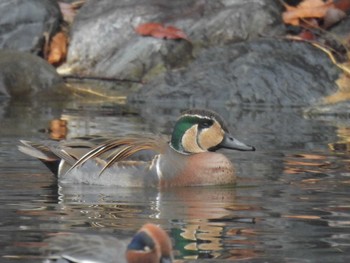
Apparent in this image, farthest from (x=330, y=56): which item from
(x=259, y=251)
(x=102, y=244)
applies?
(x=102, y=244)

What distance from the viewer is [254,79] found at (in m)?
18.8

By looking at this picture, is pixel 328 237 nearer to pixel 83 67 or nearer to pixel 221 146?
pixel 221 146

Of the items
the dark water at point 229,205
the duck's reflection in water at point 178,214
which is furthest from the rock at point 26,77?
the duck's reflection in water at point 178,214

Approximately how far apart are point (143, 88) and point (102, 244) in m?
12.1

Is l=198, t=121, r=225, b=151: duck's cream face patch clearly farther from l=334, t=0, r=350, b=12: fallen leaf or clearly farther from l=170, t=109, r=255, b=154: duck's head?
l=334, t=0, r=350, b=12: fallen leaf

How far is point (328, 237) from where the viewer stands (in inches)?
348

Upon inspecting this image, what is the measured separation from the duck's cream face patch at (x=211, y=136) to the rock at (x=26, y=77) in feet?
25.7

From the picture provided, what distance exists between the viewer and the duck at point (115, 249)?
21.0 ft

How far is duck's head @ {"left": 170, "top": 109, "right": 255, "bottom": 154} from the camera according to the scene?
11820mm

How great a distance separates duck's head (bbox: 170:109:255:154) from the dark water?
37 cm

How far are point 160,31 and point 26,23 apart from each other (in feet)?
7.41

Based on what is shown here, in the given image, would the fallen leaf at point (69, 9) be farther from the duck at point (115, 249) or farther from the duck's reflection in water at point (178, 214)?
the duck at point (115, 249)

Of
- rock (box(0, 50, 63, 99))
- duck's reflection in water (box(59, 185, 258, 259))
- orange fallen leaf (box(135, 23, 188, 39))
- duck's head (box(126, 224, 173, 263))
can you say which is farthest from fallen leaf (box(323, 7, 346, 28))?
duck's head (box(126, 224, 173, 263))

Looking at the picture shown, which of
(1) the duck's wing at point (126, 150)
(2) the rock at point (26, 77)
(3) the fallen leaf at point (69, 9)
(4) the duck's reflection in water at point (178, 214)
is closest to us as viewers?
(4) the duck's reflection in water at point (178, 214)
